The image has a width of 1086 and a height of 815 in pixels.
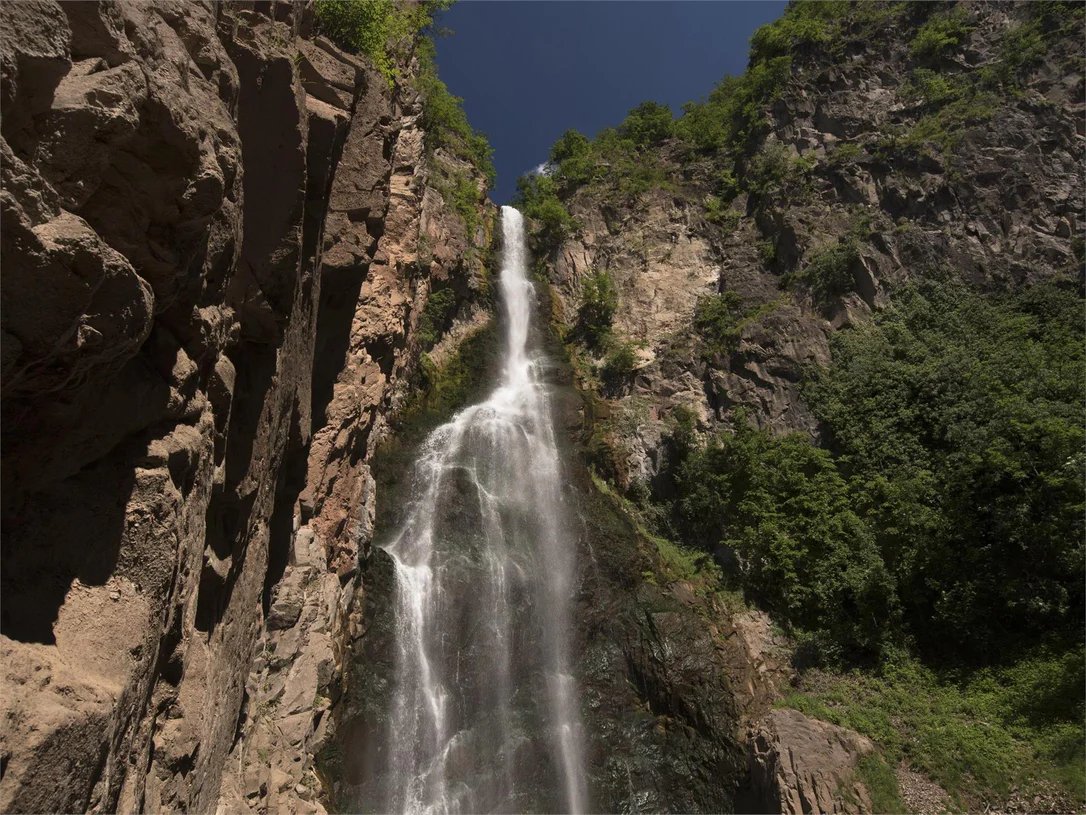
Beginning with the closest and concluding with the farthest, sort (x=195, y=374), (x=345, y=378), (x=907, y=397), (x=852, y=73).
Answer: (x=195, y=374) < (x=345, y=378) < (x=907, y=397) < (x=852, y=73)

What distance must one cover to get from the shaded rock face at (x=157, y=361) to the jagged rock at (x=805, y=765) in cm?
814

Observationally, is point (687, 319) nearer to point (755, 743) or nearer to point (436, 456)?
point (436, 456)

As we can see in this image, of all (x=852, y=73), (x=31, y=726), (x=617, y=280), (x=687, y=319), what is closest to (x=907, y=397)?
(x=687, y=319)

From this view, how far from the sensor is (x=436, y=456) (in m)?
18.3

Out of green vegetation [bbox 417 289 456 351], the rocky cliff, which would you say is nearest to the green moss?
the rocky cliff

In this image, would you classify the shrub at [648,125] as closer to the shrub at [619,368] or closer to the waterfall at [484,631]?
the shrub at [619,368]

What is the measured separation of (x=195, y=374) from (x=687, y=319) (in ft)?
72.9

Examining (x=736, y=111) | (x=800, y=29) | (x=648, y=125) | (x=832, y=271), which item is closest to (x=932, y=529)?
(x=832, y=271)

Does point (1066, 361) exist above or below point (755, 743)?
above

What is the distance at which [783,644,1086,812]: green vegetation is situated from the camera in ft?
35.8

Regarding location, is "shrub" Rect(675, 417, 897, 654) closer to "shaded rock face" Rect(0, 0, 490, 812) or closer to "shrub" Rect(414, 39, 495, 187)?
"shaded rock face" Rect(0, 0, 490, 812)

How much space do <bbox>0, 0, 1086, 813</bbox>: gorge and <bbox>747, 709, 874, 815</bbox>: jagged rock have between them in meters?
0.06

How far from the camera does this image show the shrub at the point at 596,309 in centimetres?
2652

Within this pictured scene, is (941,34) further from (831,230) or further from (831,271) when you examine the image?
(831,271)
